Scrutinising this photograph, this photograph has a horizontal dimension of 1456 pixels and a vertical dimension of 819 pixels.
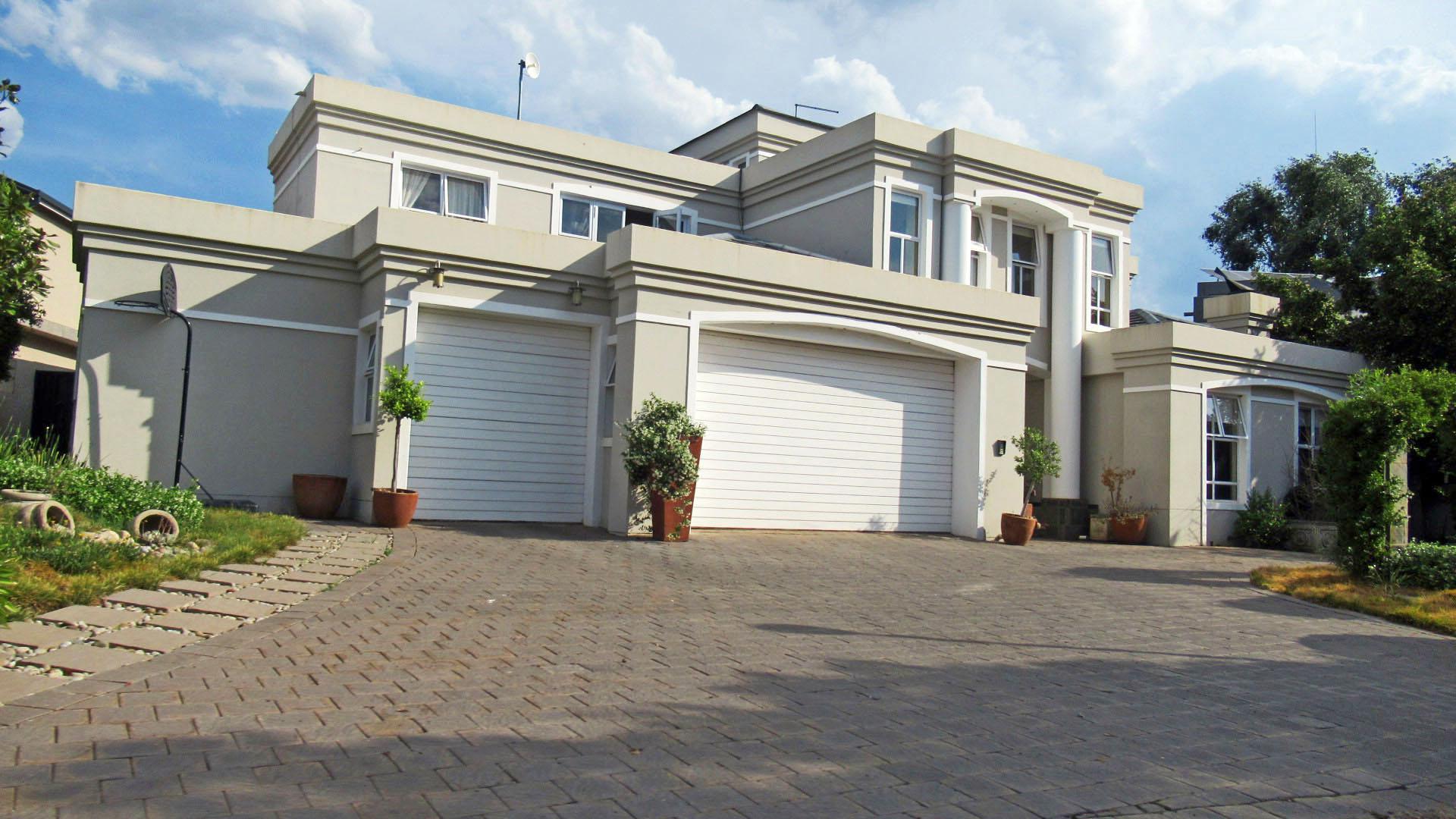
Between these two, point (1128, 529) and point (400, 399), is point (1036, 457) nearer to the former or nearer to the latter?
point (1128, 529)

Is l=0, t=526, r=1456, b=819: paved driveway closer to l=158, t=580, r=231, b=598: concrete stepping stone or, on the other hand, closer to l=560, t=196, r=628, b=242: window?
l=158, t=580, r=231, b=598: concrete stepping stone

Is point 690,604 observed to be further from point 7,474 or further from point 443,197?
point 443,197

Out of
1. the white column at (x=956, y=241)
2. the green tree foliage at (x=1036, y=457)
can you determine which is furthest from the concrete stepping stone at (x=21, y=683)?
→ the white column at (x=956, y=241)

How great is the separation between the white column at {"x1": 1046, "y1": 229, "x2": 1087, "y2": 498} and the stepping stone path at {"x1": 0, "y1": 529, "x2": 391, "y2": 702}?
14.3 m

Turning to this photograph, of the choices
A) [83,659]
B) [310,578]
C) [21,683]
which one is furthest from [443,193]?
[21,683]

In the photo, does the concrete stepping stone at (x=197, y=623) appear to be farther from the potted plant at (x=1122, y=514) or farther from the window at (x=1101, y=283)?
the window at (x=1101, y=283)

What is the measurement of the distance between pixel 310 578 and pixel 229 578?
64cm

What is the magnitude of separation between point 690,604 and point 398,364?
6767 millimetres

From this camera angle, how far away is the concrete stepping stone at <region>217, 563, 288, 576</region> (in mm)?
8797

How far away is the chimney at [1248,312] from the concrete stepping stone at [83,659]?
2525 cm

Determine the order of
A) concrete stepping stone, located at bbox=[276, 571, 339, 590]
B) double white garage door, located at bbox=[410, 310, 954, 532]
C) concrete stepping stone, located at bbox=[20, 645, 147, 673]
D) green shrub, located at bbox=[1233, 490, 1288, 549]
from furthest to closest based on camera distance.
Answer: green shrub, located at bbox=[1233, 490, 1288, 549] < double white garage door, located at bbox=[410, 310, 954, 532] < concrete stepping stone, located at bbox=[276, 571, 339, 590] < concrete stepping stone, located at bbox=[20, 645, 147, 673]

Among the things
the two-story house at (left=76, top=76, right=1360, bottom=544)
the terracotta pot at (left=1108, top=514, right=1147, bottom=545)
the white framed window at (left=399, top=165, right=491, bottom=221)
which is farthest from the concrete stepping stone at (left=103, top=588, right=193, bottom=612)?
the terracotta pot at (left=1108, top=514, right=1147, bottom=545)

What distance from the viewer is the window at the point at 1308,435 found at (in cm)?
2108

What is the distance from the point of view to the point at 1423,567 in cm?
1170
